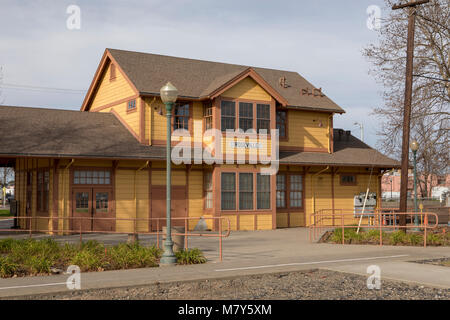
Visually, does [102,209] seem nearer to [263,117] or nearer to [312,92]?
[263,117]

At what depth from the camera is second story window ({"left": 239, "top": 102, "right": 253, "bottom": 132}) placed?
2630cm

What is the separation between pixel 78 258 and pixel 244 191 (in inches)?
551

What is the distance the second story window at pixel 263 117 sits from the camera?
26781 mm

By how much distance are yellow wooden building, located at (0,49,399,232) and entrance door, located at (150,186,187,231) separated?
47mm

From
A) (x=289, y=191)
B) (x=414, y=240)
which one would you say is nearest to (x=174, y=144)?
(x=289, y=191)

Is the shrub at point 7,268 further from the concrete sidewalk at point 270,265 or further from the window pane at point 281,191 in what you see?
the window pane at point 281,191

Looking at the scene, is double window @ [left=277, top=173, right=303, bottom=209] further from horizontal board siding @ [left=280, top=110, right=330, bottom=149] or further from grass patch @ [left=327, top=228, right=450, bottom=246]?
grass patch @ [left=327, top=228, right=450, bottom=246]

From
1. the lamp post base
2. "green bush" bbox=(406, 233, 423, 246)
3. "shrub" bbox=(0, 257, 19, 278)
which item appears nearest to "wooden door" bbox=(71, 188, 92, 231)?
the lamp post base

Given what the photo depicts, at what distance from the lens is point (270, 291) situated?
33.3 ft

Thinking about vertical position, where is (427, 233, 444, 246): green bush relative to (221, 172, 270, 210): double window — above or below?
below

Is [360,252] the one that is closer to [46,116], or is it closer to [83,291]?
[83,291]

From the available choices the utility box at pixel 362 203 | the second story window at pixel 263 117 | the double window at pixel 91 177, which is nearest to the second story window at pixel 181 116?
the second story window at pixel 263 117

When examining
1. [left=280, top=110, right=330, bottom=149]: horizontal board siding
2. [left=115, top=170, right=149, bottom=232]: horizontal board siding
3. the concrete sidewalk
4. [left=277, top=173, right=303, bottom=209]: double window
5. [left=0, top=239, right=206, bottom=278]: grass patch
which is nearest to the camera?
the concrete sidewalk

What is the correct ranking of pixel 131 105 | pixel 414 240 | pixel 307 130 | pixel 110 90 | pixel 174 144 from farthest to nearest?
pixel 307 130 → pixel 110 90 → pixel 131 105 → pixel 174 144 → pixel 414 240
